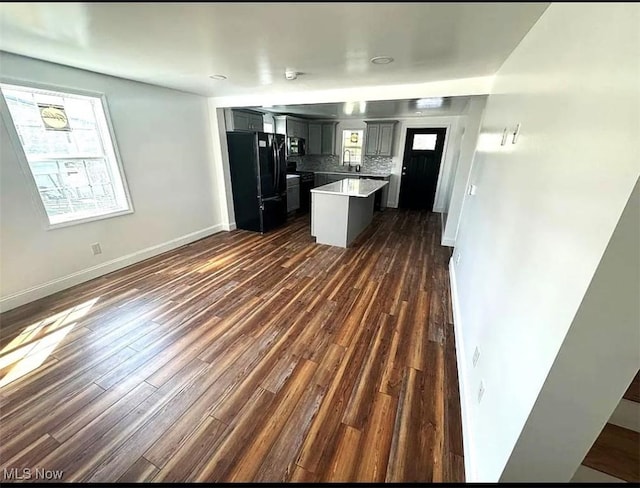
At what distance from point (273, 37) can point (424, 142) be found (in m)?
5.48

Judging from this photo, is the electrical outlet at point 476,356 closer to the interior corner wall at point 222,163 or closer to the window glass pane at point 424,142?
the interior corner wall at point 222,163

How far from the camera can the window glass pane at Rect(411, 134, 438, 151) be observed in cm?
630

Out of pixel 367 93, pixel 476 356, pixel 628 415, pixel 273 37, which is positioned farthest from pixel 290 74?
pixel 628 415

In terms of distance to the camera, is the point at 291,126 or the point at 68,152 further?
the point at 291,126

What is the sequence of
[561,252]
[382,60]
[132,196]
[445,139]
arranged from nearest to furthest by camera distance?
[561,252] → [382,60] → [132,196] → [445,139]

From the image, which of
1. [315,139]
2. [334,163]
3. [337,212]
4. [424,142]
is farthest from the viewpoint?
[334,163]

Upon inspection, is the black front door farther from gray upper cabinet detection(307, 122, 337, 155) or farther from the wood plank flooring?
the wood plank flooring

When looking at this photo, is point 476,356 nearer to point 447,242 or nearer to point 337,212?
point 337,212

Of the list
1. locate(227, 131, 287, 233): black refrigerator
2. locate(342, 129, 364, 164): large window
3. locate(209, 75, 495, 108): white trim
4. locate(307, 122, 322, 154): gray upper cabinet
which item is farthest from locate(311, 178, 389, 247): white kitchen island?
locate(307, 122, 322, 154): gray upper cabinet

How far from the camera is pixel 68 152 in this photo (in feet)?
9.42

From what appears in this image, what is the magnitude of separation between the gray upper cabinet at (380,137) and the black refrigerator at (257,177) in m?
2.80

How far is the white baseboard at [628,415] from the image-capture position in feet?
3.68

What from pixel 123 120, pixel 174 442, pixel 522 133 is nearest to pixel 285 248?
pixel 123 120

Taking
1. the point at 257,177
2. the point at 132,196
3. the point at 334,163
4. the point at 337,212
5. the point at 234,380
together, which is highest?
the point at 334,163
